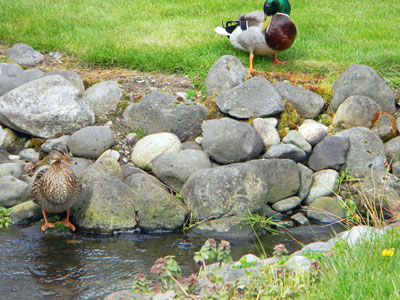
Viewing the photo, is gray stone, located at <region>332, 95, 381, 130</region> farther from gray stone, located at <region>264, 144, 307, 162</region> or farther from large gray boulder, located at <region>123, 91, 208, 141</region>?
large gray boulder, located at <region>123, 91, 208, 141</region>

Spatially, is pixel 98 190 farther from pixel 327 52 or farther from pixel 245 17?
pixel 327 52

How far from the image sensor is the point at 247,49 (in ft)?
25.8

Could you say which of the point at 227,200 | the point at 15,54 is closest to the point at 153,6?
the point at 15,54

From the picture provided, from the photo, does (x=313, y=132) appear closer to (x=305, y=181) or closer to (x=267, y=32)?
(x=305, y=181)

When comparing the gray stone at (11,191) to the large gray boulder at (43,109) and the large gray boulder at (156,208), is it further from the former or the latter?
the large gray boulder at (156,208)

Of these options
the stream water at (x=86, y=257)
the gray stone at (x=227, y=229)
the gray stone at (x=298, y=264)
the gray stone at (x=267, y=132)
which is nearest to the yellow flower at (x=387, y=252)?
the gray stone at (x=298, y=264)

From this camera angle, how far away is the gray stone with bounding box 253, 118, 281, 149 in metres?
6.41

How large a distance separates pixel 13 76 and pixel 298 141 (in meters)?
3.92

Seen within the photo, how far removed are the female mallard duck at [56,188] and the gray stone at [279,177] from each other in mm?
2017

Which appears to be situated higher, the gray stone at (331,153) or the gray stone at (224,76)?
the gray stone at (224,76)

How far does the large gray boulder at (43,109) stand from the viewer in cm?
645

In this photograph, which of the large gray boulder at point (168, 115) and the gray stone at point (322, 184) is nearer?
the gray stone at point (322, 184)

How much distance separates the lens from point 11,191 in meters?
5.68

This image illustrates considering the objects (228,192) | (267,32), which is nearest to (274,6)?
(267,32)
